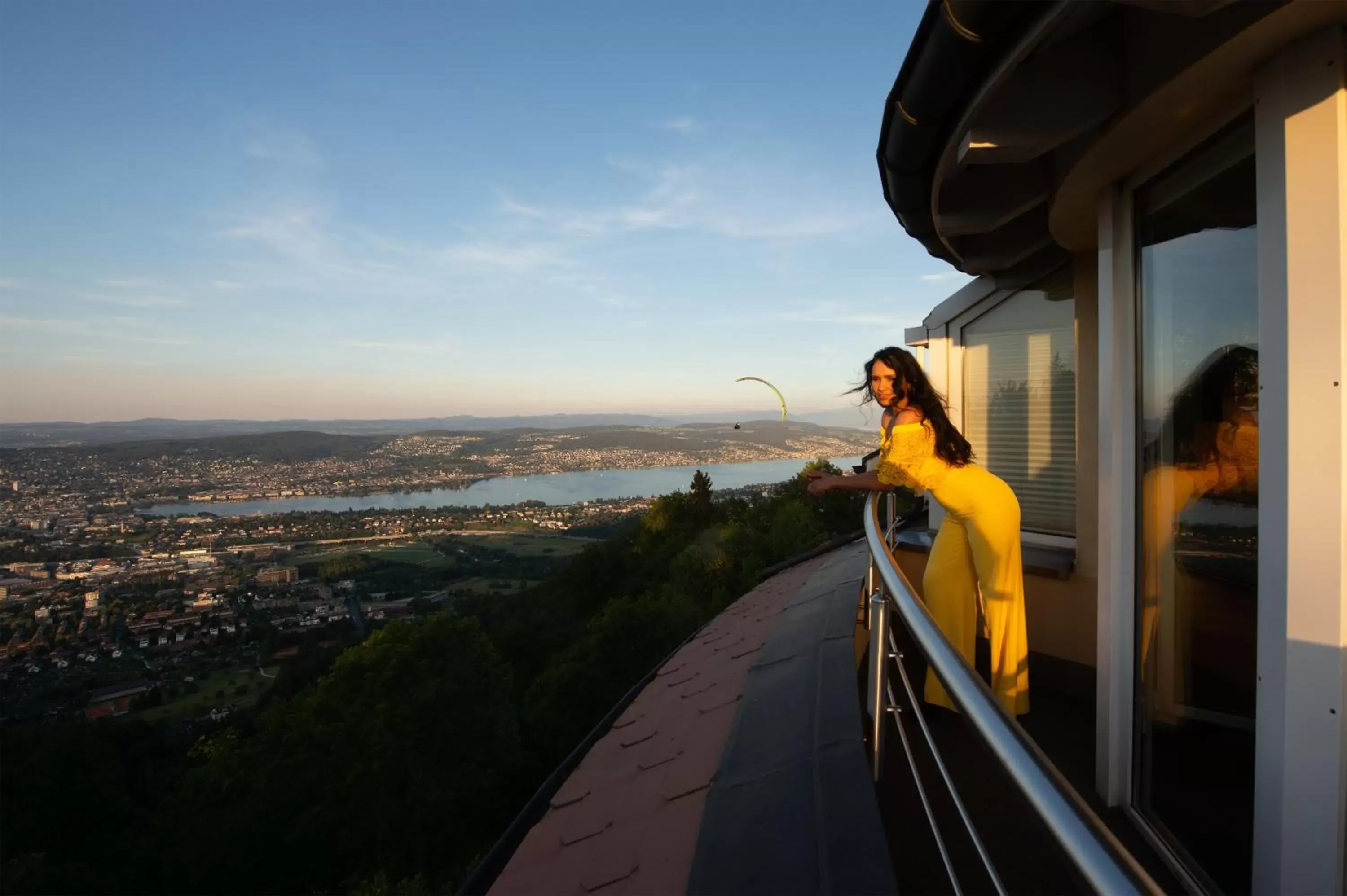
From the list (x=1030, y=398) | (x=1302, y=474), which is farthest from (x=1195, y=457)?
(x=1030, y=398)

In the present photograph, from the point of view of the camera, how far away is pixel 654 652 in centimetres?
2150

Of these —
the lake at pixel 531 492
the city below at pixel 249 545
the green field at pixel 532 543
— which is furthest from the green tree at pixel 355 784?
the lake at pixel 531 492

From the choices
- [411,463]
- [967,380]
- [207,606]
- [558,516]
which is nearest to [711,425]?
[558,516]

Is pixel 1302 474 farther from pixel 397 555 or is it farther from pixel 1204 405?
pixel 397 555

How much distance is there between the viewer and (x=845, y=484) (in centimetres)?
269

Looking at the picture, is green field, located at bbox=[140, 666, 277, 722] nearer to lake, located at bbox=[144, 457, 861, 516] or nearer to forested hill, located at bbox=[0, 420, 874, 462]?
forested hill, located at bbox=[0, 420, 874, 462]

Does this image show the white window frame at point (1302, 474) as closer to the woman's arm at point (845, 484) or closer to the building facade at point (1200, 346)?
the building facade at point (1200, 346)

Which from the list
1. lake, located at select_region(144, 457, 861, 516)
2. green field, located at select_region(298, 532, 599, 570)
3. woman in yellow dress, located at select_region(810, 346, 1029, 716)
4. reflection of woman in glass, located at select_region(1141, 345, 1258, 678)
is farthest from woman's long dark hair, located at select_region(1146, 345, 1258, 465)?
lake, located at select_region(144, 457, 861, 516)

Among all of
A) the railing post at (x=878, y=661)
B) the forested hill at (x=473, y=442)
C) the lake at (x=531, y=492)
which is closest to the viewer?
the railing post at (x=878, y=661)

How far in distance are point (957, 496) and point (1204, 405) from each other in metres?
1.13

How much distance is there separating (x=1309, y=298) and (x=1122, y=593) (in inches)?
46.0

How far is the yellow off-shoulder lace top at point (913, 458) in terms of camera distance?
112 inches

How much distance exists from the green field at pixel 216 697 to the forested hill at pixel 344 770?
1.19 metres

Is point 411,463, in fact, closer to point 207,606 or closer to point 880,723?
point 207,606
